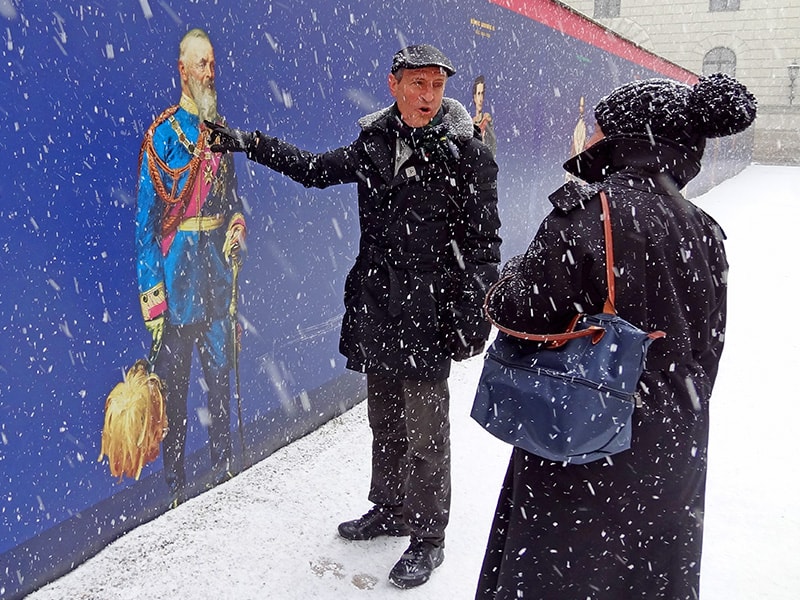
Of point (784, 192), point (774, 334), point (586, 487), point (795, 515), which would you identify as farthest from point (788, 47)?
point (586, 487)

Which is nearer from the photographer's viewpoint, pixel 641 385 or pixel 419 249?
pixel 641 385

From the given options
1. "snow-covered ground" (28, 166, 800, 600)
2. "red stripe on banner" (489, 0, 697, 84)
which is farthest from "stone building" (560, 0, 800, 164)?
"snow-covered ground" (28, 166, 800, 600)

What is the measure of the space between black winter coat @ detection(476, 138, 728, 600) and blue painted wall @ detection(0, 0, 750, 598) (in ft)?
5.19

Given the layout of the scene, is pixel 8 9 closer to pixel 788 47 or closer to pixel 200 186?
pixel 200 186

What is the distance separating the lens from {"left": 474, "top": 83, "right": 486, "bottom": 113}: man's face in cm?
574

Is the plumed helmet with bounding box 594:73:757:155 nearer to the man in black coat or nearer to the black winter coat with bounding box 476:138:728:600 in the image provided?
the black winter coat with bounding box 476:138:728:600

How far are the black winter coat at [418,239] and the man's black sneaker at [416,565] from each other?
0.68m

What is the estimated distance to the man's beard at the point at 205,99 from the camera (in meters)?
3.00

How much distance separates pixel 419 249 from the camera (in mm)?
2699

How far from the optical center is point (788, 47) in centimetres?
2809

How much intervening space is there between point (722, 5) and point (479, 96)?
28.5m

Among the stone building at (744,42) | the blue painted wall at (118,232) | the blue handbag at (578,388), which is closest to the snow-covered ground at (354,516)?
the blue painted wall at (118,232)

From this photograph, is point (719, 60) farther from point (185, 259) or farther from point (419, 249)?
point (185, 259)

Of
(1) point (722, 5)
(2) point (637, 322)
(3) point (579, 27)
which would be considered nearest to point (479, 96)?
(3) point (579, 27)
